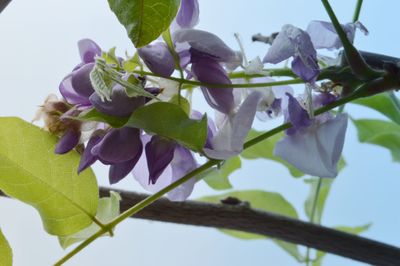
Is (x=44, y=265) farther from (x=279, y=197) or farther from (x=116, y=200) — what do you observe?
(x=116, y=200)

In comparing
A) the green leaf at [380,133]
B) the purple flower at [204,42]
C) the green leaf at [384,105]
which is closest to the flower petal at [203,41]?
the purple flower at [204,42]

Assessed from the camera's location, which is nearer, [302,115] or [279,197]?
[302,115]

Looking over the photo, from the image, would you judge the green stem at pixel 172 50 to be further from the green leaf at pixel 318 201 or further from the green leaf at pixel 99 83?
the green leaf at pixel 318 201

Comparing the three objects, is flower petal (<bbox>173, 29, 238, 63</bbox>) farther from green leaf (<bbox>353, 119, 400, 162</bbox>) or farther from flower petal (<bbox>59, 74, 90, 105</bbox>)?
green leaf (<bbox>353, 119, 400, 162</bbox>)

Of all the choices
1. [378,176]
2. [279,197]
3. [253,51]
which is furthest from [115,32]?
[378,176]

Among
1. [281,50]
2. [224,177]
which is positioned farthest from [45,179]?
[224,177]

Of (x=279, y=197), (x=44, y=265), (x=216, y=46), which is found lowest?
(x=44, y=265)

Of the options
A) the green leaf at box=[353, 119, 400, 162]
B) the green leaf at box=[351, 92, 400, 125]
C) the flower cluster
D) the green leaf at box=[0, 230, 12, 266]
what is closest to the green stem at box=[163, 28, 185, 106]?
the flower cluster
